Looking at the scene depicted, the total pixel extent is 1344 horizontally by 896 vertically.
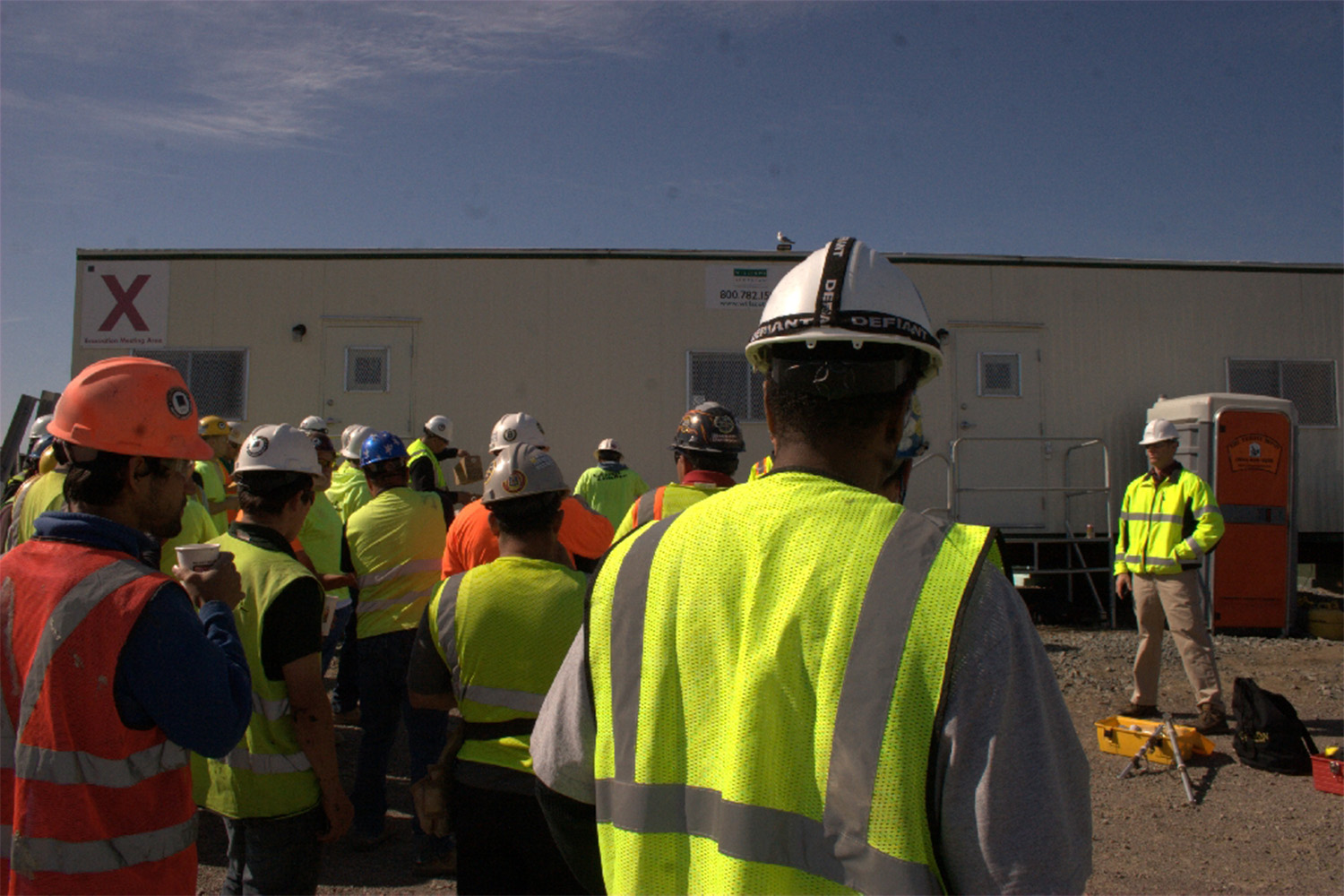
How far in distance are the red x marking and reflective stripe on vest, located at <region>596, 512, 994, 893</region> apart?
12.1 metres

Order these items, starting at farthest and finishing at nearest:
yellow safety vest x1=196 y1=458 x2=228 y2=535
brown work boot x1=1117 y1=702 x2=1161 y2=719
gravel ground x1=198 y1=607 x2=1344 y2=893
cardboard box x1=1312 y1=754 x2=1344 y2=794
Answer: brown work boot x1=1117 y1=702 x2=1161 y2=719
yellow safety vest x1=196 y1=458 x2=228 y2=535
cardboard box x1=1312 y1=754 x2=1344 y2=794
gravel ground x1=198 y1=607 x2=1344 y2=893

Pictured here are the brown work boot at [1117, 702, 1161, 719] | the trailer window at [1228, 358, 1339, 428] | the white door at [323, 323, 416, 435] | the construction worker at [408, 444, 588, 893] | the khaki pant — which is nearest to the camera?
the construction worker at [408, 444, 588, 893]

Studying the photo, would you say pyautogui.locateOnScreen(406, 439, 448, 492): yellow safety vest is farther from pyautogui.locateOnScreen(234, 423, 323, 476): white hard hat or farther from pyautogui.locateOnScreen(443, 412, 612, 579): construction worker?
pyautogui.locateOnScreen(234, 423, 323, 476): white hard hat

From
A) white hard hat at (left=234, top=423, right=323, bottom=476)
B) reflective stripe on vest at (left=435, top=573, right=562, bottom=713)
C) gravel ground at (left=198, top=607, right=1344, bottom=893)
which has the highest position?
white hard hat at (left=234, top=423, right=323, bottom=476)

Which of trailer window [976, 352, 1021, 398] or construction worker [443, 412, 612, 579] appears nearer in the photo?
construction worker [443, 412, 612, 579]

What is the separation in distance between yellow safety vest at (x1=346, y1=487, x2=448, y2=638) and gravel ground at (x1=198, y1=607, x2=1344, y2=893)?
1.23 metres

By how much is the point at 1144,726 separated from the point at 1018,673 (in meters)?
5.77

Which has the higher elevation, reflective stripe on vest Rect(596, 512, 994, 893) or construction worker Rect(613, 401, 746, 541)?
construction worker Rect(613, 401, 746, 541)

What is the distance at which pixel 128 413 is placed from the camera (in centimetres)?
211

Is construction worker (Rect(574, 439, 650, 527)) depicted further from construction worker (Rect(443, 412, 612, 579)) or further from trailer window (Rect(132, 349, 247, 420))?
trailer window (Rect(132, 349, 247, 420))

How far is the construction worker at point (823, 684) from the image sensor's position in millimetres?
1072

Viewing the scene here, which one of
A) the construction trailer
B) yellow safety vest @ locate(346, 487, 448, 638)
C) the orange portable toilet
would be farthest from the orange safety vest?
the orange portable toilet

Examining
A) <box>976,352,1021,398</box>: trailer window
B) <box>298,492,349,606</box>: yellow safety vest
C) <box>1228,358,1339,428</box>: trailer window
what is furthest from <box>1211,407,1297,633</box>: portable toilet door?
<box>298,492,349,606</box>: yellow safety vest

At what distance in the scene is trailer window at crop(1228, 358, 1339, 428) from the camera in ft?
38.6
